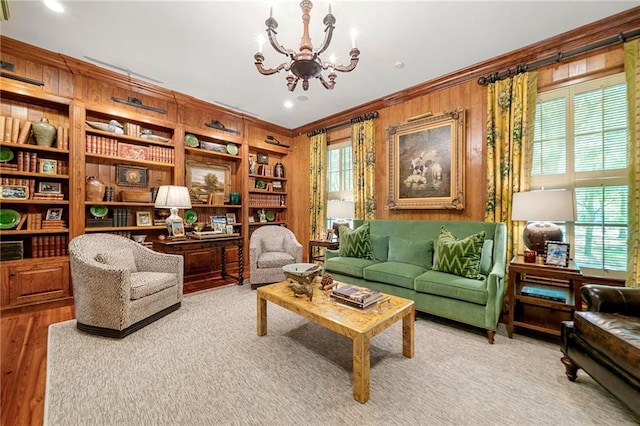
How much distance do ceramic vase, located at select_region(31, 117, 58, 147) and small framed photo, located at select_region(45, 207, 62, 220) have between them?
768 millimetres

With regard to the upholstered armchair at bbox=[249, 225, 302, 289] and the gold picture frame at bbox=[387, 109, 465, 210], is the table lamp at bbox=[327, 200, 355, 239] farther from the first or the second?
the upholstered armchair at bbox=[249, 225, 302, 289]

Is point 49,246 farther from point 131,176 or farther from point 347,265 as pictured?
point 347,265

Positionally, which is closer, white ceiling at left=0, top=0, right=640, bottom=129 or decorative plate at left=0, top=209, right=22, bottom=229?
white ceiling at left=0, top=0, right=640, bottom=129

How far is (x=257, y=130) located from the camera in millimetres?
5102

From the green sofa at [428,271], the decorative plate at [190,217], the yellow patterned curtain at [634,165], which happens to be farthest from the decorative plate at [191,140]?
the yellow patterned curtain at [634,165]

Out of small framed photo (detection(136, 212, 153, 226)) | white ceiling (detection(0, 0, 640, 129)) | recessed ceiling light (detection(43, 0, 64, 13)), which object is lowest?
small framed photo (detection(136, 212, 153, 226))

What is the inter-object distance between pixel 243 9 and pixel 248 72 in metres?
1.07

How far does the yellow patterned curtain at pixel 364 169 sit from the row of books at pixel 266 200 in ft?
6.05

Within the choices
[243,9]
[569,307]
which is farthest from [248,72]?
[569,307]

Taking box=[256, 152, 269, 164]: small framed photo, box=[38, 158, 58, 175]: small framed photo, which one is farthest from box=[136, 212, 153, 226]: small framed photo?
box=[256, 152, 269, 164]: small framed photo

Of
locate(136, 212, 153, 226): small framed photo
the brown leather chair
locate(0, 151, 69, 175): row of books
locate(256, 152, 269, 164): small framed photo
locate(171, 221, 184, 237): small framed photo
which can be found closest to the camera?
the brown leather chair

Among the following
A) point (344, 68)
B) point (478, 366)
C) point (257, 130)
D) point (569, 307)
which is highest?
point (257, 130)

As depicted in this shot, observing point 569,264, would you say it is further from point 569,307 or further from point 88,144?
point 88,144

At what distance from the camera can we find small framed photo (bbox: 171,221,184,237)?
366 cm
